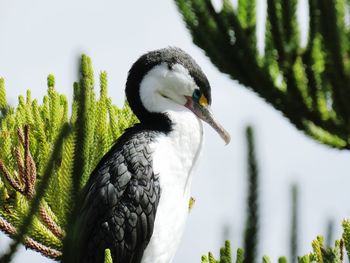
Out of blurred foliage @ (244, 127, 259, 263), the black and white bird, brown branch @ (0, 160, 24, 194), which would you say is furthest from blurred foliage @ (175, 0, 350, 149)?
the black and white bird

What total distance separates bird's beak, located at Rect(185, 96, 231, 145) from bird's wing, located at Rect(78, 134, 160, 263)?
92 cm

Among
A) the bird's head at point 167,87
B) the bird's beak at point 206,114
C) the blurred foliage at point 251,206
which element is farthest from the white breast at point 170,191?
the blurred foliage at point 251,206

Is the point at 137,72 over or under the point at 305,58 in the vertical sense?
over

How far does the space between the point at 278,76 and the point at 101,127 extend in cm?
257

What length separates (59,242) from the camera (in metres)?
4.54

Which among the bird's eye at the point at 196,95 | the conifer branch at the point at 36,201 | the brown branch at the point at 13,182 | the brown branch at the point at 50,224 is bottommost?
the conifer branch at the point at 36,201

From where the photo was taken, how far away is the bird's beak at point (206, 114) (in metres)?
6.24

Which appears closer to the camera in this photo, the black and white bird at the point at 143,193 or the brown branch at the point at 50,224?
the brown branch at the point at 50,224

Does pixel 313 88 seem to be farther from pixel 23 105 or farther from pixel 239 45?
pixel 23 105

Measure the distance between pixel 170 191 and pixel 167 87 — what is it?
990 millimetres

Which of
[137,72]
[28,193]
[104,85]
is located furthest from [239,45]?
[137,72]

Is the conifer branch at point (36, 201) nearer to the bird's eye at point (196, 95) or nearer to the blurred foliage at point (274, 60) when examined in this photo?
the blurred foliage at point (274, 60)

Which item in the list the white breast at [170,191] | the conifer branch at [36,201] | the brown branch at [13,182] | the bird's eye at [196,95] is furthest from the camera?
the bird's eye at [196,95]

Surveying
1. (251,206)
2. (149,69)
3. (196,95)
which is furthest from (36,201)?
(196,95)
